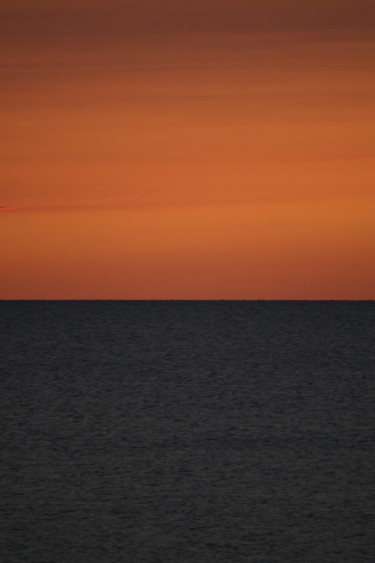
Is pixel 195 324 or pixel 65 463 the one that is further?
pixel 195 324

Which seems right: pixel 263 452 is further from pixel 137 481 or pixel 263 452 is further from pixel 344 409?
pixel 344 409

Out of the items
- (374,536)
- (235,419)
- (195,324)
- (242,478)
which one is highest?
(195,324)

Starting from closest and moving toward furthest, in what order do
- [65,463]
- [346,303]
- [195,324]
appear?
[65,463] < [195,324] < [346,303]

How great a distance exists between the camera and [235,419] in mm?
5531

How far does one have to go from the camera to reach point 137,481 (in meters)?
4.26

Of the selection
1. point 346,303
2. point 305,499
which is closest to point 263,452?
point 305,499

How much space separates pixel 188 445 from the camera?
490 centimetres

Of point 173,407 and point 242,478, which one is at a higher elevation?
point 173,407

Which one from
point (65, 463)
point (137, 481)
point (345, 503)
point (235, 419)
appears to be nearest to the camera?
point (345, 503)

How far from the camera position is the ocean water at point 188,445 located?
3545 millimetres

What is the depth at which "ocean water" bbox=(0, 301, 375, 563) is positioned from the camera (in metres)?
3.54

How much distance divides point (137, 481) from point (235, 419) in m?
1.37

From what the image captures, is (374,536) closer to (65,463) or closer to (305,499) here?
(305,499)

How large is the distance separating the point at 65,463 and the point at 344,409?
6.48ft
